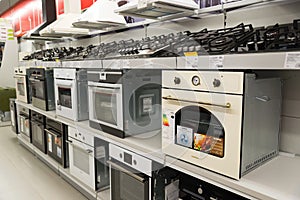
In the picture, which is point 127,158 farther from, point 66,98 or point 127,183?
point 66,98

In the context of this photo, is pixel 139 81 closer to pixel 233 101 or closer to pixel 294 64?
pixel 233 101

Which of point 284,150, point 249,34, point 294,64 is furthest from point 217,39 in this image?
point 284,150

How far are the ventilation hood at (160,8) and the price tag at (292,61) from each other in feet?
3.13

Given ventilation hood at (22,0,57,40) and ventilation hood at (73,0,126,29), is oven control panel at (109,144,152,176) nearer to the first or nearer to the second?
ventilation hood at (73,0,126,29)

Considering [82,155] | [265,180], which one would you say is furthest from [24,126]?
[265,180]

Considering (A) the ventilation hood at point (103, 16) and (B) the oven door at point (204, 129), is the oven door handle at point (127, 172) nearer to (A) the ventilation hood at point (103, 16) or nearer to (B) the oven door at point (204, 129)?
(B) the oven door at point (204, 129)

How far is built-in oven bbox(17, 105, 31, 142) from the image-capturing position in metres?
3.66

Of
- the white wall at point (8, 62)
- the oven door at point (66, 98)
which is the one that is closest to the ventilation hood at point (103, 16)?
the oven door at point (66, 98)

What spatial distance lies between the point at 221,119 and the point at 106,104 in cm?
107

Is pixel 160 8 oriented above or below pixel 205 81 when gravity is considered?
above

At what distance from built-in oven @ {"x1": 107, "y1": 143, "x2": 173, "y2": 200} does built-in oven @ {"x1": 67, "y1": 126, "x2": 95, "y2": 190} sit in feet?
1.18

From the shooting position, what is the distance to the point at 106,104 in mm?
1940

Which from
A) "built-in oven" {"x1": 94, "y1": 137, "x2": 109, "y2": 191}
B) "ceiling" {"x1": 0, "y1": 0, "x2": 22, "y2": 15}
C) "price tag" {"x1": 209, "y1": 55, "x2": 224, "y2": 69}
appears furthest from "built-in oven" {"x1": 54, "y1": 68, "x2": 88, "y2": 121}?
"ceiling" {"x1": 0, "y1": 0, "x2": 22, "y2": 15}

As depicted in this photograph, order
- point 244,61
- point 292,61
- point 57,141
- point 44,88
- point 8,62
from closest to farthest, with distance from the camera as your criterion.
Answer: point 292,61 < point 244,61 < point 57,141 < point 44,88 < point 8,62
